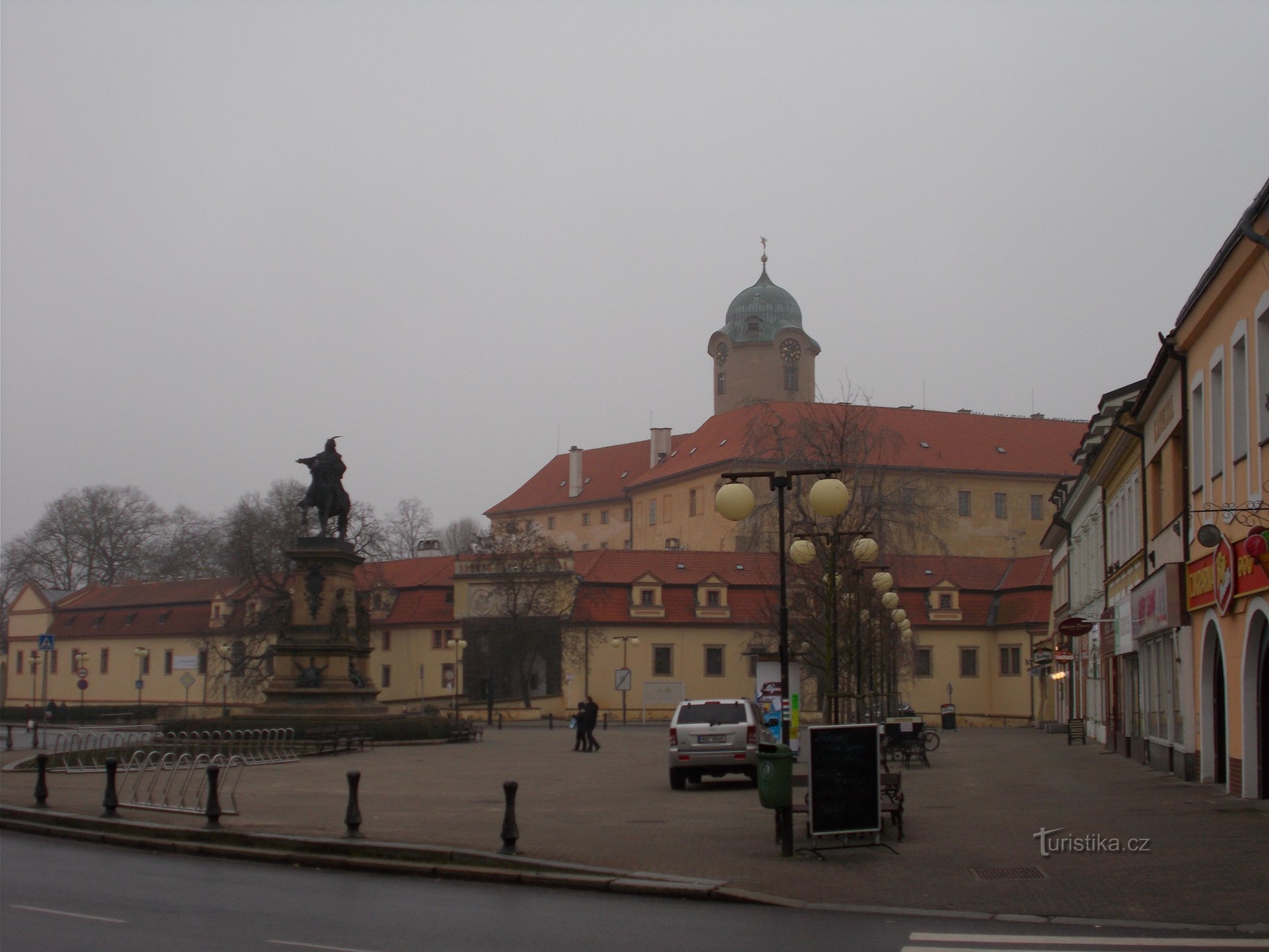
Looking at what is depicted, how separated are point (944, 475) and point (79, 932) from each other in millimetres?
98924

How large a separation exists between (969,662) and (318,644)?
46479 mm

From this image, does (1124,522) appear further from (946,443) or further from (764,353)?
(764,353)

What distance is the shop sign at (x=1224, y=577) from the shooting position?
61.5 ft

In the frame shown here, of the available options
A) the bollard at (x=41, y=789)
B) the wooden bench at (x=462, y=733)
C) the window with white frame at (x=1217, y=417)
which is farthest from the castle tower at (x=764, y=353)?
the bollard at (x=41, y=789)

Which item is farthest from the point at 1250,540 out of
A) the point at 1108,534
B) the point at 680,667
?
the point at 680,667

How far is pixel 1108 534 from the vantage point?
127 feet

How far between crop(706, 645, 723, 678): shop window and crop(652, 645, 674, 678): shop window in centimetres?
194

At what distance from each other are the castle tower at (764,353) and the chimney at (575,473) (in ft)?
53.5

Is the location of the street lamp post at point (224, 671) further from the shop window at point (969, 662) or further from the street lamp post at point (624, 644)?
the shop window at point (969, 662)

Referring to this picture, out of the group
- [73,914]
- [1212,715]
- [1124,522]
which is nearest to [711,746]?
[1212,715]

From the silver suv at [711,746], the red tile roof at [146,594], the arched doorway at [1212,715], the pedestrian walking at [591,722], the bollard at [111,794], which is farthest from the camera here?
the red tile roof at [146,594]

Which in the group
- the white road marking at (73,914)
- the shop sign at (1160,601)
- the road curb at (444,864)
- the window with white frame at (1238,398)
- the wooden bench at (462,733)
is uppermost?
the window with white frame at (1238,398)

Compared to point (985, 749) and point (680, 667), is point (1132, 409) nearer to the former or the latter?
point (985, 749)

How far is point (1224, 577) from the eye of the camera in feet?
66.2
